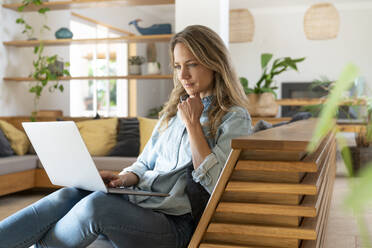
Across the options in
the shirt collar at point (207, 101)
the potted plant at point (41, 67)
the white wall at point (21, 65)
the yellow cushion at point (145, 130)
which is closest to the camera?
the shirt collar at point (207, 101)

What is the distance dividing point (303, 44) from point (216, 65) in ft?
29.8

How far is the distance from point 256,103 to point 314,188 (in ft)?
12.0

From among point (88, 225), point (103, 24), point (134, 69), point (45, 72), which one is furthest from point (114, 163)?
point (103, 24)

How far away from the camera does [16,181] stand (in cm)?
423

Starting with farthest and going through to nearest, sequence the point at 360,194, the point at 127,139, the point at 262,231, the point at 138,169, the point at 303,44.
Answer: the point at 303,44
the point at 127,139
the point at 138,169
the point at 262,231
the point at 360,194

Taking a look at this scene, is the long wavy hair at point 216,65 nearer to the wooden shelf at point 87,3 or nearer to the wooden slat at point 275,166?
the wooden slat at point 275,166

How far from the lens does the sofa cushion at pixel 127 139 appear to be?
4.57 m

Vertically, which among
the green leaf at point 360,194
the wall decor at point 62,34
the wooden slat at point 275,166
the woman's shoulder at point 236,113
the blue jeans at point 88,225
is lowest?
the blue jeans at point 88,225

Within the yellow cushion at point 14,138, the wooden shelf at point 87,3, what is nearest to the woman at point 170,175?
the yellow cushion at point 14,138

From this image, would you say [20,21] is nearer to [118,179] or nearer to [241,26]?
[241,26]

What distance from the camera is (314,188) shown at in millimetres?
1243

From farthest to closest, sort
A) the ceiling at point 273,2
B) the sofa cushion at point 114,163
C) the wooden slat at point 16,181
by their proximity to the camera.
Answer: the ceiling at point 273,2 → the sofa cushion at point 114,163 → the wooden slat at point 16,181

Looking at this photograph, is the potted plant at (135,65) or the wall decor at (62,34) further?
the wall decor at (62,34)

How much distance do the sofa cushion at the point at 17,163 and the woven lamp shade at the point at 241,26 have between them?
461cm
